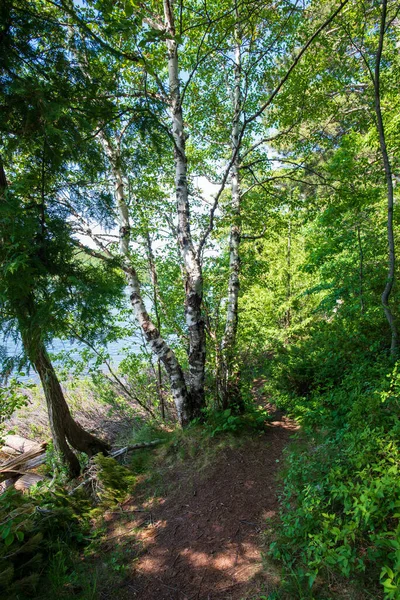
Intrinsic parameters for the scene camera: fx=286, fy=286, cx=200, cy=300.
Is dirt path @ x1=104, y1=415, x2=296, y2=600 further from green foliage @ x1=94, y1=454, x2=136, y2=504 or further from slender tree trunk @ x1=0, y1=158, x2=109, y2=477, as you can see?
slender tree trunk @ x1=0, y1=158, x2=109, y2=477

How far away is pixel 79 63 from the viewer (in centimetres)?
227

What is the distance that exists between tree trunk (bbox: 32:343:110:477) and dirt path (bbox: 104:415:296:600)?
132 cm

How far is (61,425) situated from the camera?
13.6ft

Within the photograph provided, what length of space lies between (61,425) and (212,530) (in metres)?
2.60

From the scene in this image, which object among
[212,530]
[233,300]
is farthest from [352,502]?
[233,300]

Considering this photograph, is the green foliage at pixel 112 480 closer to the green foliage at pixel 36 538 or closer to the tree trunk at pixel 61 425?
the green foliage at pixel 36 538

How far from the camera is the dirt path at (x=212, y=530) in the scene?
220 centimetres

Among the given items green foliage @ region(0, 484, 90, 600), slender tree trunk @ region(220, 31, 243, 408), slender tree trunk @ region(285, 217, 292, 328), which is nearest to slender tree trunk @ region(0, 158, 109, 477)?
green foliage @ region(0, 484, 90, 600)

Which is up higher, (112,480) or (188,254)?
(188,254)

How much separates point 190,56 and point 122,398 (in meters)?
7.56

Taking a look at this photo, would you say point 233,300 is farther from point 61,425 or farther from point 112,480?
point 61,425

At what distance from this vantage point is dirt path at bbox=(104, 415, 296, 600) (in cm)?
220

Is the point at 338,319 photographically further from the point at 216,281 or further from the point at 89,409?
the point at 89,409

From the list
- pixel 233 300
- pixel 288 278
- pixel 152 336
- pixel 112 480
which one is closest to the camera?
pixel 112 480
